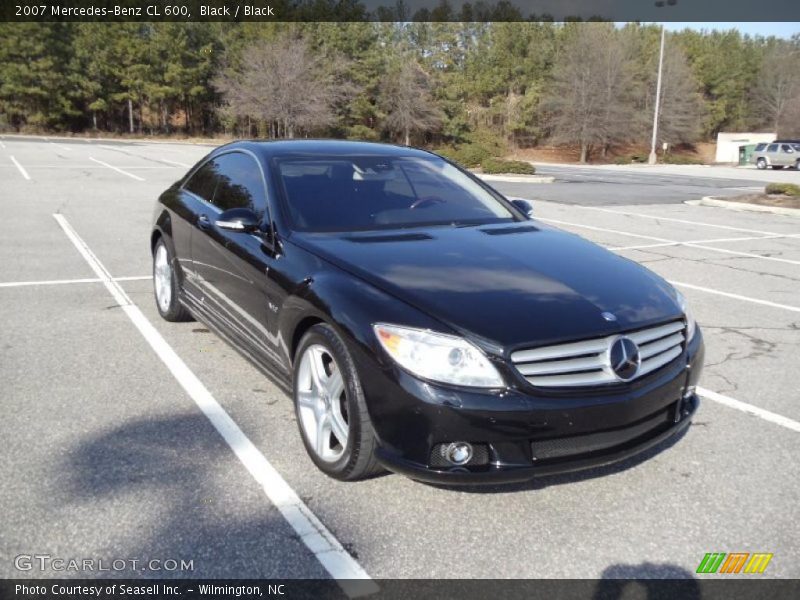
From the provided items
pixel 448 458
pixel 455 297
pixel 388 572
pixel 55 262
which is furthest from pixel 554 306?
pixel 55 262

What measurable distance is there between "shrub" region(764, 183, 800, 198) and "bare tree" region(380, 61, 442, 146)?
49136 mm

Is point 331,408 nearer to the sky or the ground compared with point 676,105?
nearer to the ground

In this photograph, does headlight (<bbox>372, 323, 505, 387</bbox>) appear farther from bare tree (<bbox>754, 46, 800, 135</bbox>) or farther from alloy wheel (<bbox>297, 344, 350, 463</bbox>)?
bare tree (<bbox>754, 46, 800, 135</bbox>)

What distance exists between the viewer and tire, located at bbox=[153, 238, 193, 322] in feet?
19.0

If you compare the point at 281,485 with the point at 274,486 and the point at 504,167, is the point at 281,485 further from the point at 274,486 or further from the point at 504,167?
the point at 504,167

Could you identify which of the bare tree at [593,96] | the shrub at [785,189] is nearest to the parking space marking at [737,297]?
the shrub at [785,189]

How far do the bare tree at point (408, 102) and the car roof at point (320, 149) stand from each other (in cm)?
6136

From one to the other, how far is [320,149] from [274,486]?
2.41 meters

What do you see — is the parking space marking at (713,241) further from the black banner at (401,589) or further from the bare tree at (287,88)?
the bare tree at (287,88)

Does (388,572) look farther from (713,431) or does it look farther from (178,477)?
(713,431)

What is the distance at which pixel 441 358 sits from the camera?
2943 millimetres

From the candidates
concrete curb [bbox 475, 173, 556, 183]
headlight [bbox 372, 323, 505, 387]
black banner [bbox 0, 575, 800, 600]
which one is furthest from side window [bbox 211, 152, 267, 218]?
concrete curb [bbox 475, 173, 556, 183]

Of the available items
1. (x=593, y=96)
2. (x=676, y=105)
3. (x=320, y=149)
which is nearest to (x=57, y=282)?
(x=320, y=149)

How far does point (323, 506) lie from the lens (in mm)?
3199
